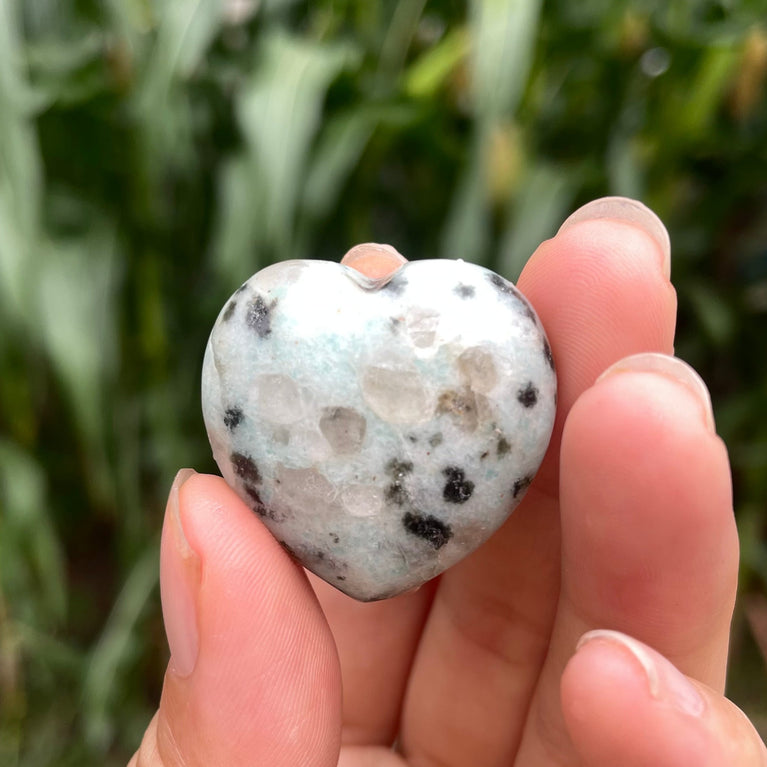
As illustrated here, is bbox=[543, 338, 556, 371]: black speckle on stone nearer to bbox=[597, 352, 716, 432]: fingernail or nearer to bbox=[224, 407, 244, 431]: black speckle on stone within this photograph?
bbox=[597, 352, 716, 432]: fingernail

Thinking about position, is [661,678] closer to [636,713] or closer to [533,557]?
[636,713]

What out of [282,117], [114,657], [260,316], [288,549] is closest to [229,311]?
[260,316]

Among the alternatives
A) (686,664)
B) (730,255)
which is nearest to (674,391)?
(686,664)

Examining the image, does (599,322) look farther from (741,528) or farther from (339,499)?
(741,528)

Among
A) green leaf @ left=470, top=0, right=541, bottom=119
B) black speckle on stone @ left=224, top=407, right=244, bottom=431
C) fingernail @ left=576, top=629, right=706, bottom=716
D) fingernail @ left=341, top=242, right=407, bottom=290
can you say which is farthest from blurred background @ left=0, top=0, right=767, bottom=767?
fingernail @ left=576, top=629, right=706, bottom=716

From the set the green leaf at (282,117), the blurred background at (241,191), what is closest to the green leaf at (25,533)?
the blurred background at (241,191)

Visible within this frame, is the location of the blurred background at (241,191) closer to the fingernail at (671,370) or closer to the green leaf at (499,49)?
the green leaf at (499,49)
